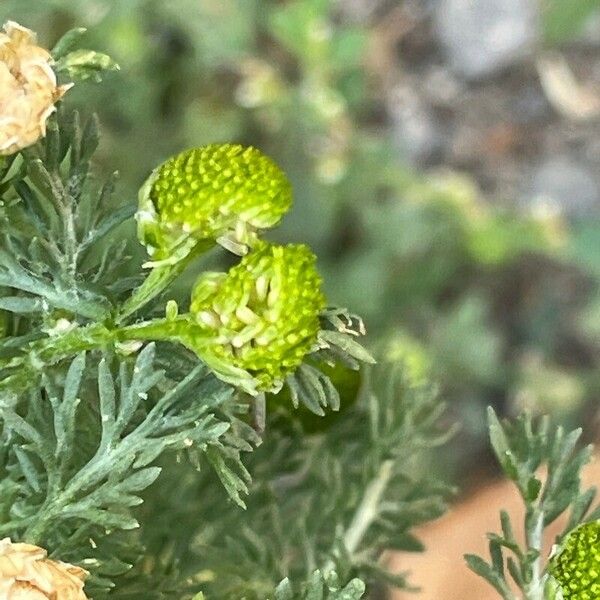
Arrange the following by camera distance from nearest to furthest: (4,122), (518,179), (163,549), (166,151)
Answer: (4,122), (163,549), (166,151), (518,179)

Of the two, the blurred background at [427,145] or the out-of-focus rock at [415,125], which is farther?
the out-of-focus rock at [415,125]

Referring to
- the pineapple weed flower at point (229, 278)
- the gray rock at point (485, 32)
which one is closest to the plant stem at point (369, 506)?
the pineapple weed flower at point (229, 278)

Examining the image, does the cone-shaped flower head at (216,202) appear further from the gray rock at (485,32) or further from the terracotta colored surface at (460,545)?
the gray rock at (485,32)

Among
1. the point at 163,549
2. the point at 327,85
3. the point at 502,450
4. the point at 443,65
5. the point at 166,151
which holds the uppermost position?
the point at 443,65

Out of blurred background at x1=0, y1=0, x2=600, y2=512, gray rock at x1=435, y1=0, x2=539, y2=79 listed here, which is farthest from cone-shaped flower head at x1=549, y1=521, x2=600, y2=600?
gray rock at x1=435, y1=0, x2=539, y2=79

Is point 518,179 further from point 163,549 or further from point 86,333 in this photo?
point 86,333

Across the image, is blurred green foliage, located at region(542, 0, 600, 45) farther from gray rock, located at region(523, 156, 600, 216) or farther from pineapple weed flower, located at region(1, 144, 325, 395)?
pineapple weed flower, located at region(1, 144, 325, 395)

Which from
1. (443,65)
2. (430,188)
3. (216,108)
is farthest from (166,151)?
(443,65)
